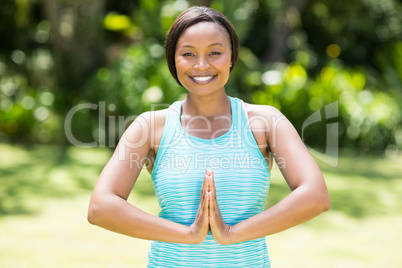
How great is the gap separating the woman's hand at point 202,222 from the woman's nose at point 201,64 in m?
0.40

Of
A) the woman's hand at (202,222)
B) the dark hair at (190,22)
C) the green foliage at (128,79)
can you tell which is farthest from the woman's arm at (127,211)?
the green foliage at (128,79)

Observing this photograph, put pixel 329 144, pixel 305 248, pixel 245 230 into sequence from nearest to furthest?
pixel 245 230, pixel 305 248, pixel 329 144

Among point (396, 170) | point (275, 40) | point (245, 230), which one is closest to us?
point (245, 230)

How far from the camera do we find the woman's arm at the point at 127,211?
5.52 ft

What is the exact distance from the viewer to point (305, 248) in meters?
5.19

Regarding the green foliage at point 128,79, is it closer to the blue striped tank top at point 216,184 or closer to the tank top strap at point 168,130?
the tank top strap at point 168,130

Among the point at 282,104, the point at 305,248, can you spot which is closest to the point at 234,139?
the point at 305,248

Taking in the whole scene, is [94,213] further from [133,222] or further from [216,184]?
[216,184]

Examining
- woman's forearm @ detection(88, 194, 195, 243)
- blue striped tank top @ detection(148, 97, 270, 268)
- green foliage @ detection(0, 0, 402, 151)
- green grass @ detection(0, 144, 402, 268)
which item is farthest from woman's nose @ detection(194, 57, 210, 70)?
green foliage @ detection(0, 0, 402, 151)

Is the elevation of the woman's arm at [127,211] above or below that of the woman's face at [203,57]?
below

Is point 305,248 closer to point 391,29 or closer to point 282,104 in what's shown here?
point 282,104

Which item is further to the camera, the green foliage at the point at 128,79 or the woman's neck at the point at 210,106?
the green foliage at the point at 128,79

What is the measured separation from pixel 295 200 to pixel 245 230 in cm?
18

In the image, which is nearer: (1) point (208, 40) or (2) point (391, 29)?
(1) point (208, 40)
